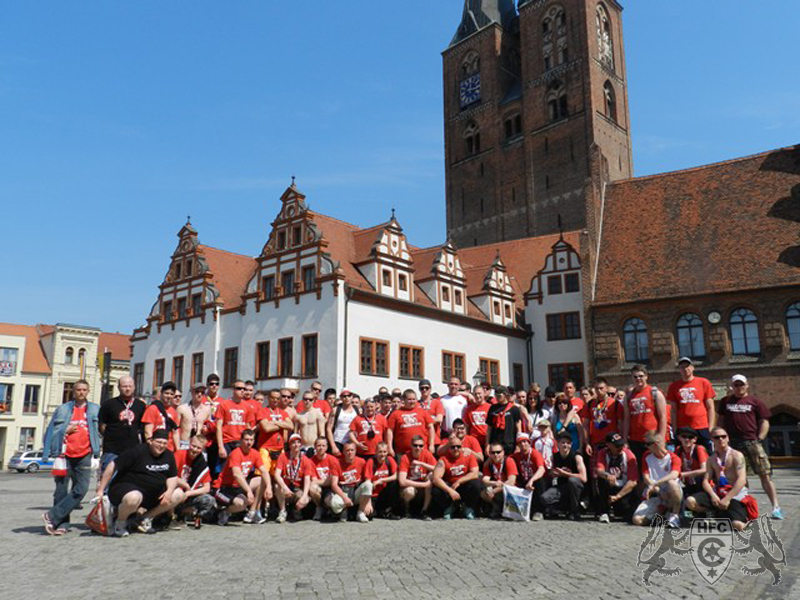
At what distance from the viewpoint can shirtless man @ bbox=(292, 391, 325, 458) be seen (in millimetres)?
11742

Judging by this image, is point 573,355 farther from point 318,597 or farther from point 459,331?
point 318,597

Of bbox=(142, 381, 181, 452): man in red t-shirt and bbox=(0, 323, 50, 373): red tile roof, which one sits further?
bbox=(0, 323, 50, 373): red tile roof

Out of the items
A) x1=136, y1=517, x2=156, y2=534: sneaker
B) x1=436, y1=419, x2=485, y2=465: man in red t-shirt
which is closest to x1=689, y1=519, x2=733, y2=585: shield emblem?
x1=436, y1=419, x2=485, y2=465: man in red t-shirt

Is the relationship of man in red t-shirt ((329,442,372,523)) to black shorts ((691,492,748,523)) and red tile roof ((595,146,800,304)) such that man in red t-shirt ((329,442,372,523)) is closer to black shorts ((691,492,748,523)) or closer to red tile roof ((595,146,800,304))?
black shorts ((691,492,748,523))

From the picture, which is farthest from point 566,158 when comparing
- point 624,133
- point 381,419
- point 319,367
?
point 381,419

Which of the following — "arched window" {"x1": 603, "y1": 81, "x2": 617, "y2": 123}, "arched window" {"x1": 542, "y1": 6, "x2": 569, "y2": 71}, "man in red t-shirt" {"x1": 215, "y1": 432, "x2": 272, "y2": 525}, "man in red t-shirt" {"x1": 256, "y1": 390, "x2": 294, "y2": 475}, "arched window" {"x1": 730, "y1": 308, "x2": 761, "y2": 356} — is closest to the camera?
"man in red t-shirt" {"x1": 215, "y1": 432, "x2": 272, "y2": 525}

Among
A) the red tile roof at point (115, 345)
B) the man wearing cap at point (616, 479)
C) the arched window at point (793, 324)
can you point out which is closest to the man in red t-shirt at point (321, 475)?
the man wearing cap at point (616, 479)

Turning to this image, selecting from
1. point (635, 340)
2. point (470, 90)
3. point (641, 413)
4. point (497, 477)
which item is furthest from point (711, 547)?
point (470, 90)

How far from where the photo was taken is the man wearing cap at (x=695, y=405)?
34.0 feet

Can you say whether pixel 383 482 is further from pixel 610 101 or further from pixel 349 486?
pixel 610 101

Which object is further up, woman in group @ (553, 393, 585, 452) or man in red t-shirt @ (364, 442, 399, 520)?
woman in group @ (553, 393, 585, 452)

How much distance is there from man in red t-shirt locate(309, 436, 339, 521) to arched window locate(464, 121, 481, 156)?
53927mm

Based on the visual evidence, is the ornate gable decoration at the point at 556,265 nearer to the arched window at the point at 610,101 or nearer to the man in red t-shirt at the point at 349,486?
the man in red t-shirt at the point at 349,486

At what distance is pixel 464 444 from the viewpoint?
37.4 feet
